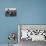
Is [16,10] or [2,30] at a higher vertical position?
[16,10]

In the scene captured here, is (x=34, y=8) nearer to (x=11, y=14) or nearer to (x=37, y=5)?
(x=37, y=5)

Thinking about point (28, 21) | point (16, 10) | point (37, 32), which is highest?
point (16, 10)

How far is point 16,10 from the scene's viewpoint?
8.55ft

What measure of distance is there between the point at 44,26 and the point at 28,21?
332 mm

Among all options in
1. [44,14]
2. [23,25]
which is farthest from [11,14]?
[44,14]

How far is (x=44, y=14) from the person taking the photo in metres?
2.61

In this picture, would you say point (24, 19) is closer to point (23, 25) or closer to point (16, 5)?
point (23, 25)

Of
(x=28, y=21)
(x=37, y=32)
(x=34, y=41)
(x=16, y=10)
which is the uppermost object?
(x=16, y=10)

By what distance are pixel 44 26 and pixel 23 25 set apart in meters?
0.41

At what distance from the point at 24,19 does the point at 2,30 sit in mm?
493

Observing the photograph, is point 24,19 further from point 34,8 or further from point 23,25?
point 34,8

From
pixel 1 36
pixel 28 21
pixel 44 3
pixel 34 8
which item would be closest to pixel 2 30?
pixel 1 36

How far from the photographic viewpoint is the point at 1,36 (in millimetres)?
2604

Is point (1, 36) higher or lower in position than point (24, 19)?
lower
